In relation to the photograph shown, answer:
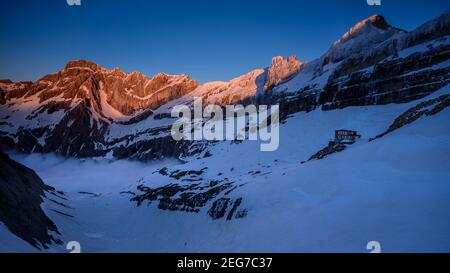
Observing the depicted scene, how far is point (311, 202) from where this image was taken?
26.7m

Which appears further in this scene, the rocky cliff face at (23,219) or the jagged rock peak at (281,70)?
the jagged rock peak at (281,70)

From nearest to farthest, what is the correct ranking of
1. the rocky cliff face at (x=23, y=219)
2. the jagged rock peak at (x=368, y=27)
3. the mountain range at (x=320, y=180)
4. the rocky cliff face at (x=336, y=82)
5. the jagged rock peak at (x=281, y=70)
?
the mountain range at (x=320, y=180) < the rocky cliff face at (x=23, y=219) < the rocky cliff face at (x=336, y=82) < the jagged rock peak at (x=368, y=27) < the jagged rock peak at (x=281, y=70)

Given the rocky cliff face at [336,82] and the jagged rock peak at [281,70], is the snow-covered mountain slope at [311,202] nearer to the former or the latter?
the rocky cliff face at [336,82]

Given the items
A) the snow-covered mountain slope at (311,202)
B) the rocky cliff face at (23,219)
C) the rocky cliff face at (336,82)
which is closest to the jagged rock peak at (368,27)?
the rocky cliff face at (336,82)

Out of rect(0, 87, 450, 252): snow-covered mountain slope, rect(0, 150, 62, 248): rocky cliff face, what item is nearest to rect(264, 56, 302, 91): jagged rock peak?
rect(0, 87, 450, 252): snow-covered mountain slope

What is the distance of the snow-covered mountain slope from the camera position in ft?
59.0

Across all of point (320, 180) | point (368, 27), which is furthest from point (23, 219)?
point (368, 27)

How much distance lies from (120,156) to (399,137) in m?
161

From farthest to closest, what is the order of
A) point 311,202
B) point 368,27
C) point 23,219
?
point 368,27, point 23,219, point 311,202

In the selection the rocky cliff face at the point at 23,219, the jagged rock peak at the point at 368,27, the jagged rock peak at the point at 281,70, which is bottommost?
the rocky cliff face at the point at 23,219

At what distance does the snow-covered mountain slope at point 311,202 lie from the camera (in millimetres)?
17969

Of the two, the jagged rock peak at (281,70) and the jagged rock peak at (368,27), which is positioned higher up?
the jagged rock peak at (368,27)

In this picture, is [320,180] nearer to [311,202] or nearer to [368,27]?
[311,202]

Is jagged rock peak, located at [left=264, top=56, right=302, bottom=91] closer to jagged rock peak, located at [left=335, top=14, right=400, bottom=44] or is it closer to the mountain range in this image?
the mountain range
